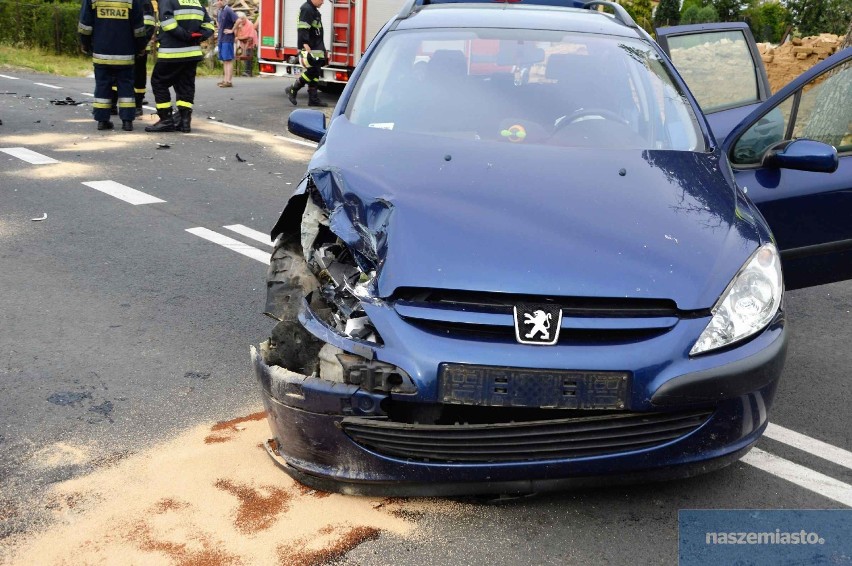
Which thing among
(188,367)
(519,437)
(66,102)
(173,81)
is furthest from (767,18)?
(519,437)

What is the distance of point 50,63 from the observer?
88.6ft

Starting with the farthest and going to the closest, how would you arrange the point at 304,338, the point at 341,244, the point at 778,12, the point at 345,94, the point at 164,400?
the point at 778,12 → the point at 345,94 → the point at 164,400 → the point at 341,244 → the point at 304,338

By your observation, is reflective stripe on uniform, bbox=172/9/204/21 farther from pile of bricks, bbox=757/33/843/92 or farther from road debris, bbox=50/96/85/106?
pile of bricks, bbox=757/33/843/92

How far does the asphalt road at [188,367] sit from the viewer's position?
127 inches

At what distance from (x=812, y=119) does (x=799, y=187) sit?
0.51m

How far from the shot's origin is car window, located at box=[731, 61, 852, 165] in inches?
195

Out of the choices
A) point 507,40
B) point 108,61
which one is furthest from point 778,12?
point 507,40

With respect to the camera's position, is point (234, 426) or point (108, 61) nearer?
point (234, 426)

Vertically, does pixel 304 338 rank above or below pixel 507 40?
below

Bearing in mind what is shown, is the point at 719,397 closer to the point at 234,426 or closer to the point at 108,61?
the point at 234,426

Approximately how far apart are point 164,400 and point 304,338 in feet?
3.92

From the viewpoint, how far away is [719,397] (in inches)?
123

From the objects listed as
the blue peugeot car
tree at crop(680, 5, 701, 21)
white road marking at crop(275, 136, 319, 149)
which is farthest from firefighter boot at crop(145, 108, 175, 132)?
tree at crop(680, 5, 701, 21)

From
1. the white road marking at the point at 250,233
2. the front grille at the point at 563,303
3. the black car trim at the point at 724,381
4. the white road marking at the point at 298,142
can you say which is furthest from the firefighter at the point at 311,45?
the black car trim at the point at 724,381
